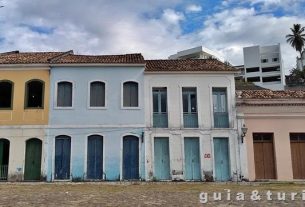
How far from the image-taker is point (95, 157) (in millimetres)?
21797

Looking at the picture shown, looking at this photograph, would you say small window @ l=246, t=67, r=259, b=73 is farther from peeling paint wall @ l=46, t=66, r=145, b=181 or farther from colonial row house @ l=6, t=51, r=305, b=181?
peeling paint wall @ l=46, t=66, r=145, b=181

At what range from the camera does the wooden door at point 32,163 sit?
21.7 meters

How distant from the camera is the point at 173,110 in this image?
22609 mm

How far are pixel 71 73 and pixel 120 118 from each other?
3.68 m

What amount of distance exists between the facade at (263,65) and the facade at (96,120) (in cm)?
5648

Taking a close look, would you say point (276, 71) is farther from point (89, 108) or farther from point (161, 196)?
point (161, 196)

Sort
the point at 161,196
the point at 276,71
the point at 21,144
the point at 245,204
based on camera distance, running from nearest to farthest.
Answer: the point at 245,204, the point at 161,196, the point at 21,144, the point at 276,71

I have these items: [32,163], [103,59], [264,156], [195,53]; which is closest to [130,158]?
[32,163]

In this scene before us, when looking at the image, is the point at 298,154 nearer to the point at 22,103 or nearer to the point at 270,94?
the point at 270,94

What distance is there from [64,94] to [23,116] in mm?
2437

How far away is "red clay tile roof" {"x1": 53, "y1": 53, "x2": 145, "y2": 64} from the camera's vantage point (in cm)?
2267

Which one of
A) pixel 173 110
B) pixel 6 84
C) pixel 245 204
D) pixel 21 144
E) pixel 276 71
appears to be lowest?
pixel 245 204

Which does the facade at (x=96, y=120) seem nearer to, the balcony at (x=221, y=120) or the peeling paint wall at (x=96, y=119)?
the peeling paint wall at (x=96, y=119)

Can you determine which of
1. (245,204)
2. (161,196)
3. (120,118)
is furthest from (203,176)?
(245,204)
